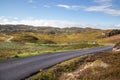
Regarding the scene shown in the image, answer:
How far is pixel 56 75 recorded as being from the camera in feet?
64.8

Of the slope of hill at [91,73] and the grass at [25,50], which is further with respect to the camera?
the grass at [25,50]

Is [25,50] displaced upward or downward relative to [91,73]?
downward

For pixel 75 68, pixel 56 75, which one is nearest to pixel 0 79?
pixel 56 75

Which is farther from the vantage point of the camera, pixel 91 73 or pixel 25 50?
pixel 25 50

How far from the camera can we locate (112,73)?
17.2m

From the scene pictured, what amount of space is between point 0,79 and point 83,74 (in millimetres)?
5744

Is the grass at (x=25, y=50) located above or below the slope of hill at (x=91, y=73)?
below

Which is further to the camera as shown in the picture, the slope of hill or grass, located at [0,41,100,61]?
grass, located at [0,41,100,61]

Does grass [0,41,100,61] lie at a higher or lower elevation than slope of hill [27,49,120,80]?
lower

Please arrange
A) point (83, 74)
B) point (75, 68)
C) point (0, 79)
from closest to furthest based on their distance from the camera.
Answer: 1. point (0, 79)
2. point (83, 74)
3. point (75, 68)

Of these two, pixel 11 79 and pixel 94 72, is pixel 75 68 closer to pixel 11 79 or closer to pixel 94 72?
pixel 94 72

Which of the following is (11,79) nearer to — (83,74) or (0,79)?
(0,79)

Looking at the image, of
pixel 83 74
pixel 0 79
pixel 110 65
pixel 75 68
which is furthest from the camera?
pixel 75 68

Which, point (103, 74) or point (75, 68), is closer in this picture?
point (103, 74)
